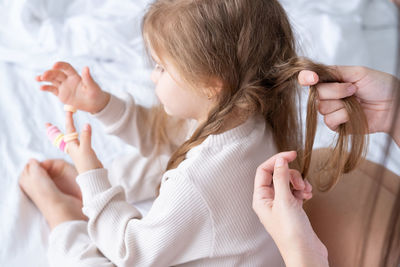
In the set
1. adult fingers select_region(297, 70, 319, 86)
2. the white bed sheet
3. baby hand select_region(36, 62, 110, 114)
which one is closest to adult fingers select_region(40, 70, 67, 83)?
baby hand select_region(36, 62, 110, 114)

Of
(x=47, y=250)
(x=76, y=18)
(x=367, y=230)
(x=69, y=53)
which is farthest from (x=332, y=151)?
(x=76, y=18)

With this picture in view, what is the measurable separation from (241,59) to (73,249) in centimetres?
50

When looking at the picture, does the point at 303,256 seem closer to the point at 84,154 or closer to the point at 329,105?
the point at 329,105

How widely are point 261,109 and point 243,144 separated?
0.07 m

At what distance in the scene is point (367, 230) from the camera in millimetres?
652

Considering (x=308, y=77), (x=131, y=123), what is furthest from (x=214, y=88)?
(x=131, y=123)

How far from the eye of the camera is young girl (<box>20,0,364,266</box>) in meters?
0.86

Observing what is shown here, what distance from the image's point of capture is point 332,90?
812mm

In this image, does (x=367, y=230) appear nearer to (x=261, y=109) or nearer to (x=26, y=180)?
(x=261, y=109)

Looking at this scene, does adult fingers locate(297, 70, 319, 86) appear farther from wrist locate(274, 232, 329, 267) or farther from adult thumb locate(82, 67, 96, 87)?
adult thumb locate(82, 67, 96, 87)

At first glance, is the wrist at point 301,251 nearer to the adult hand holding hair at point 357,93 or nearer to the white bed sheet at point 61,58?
the adult hand holding hair at point 357,93

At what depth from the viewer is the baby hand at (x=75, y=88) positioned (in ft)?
3.63

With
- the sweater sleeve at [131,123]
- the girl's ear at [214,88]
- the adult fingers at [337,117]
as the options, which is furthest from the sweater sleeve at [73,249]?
the adult fingers at [337,117]

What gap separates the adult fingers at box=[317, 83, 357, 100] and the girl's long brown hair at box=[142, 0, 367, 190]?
0.5 inches
